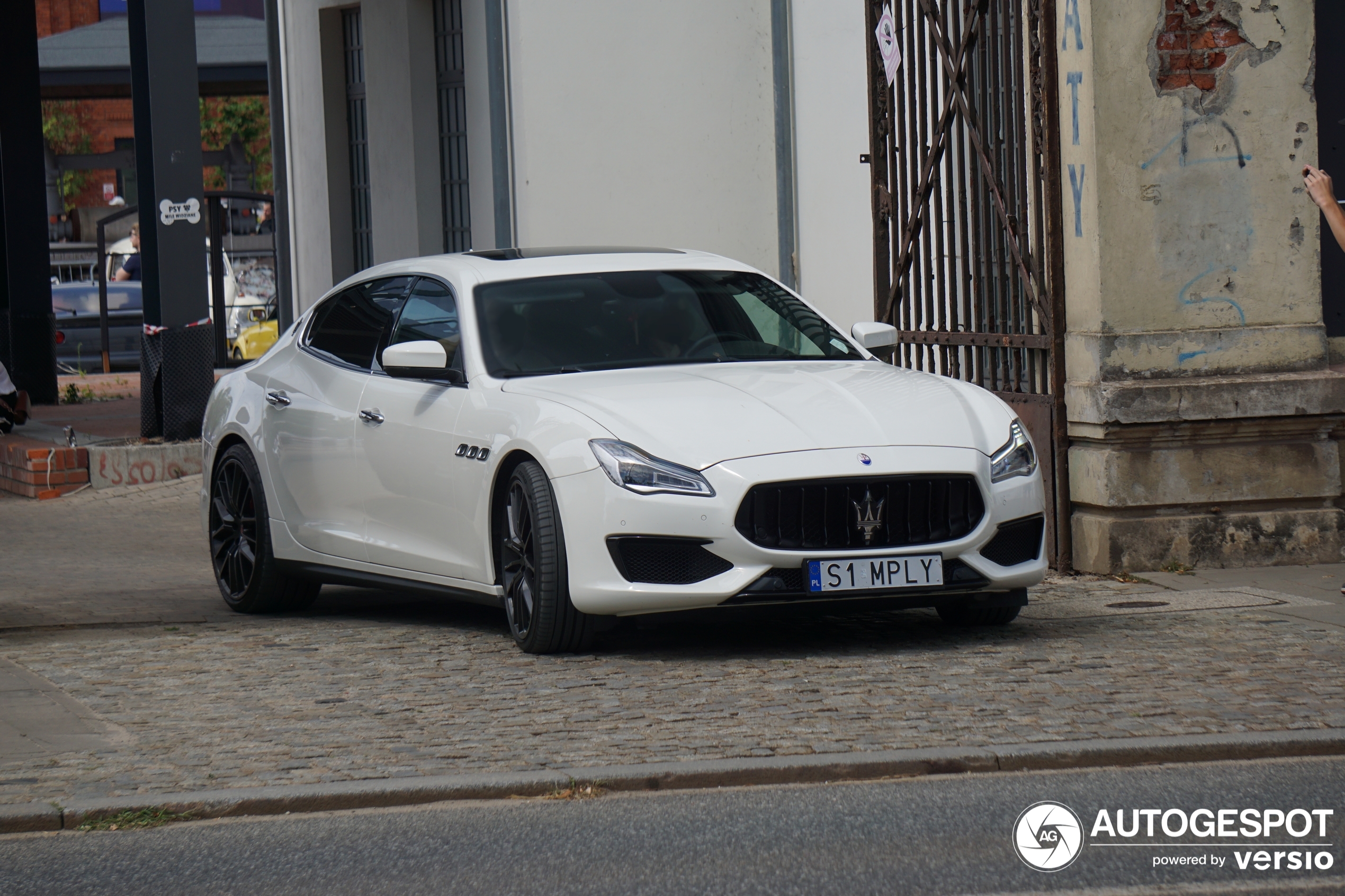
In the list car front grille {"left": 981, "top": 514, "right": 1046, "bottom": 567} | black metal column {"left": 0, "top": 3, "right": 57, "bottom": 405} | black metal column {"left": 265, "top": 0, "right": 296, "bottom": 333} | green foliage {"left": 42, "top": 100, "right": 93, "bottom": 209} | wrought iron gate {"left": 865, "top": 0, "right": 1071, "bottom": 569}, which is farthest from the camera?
green foliage {"left": 42, "top": 100, "right": 93, "bottom": 209}

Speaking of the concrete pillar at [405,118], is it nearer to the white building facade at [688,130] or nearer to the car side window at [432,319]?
the white building facade at [688,130]

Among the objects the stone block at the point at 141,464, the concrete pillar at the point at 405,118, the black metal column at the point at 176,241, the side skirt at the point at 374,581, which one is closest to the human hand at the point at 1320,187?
the side skirt at the point at 374,581

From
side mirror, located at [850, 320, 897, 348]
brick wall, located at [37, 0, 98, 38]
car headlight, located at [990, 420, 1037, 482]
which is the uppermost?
brick wall, located at [37, 0, 98, 38]

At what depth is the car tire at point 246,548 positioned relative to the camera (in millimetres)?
8930

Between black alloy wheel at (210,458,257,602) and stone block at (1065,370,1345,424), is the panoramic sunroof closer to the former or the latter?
black alloy wheel at (210,458,257,602)

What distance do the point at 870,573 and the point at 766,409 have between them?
71 cm

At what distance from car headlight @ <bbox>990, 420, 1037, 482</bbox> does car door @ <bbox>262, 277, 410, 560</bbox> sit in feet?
9.10

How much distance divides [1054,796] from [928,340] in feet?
18.7

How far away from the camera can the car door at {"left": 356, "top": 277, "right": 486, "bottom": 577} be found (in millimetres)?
7680

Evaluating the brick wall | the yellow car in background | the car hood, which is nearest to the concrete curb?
the car hood

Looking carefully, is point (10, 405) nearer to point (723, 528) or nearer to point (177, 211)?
point (177, 211)

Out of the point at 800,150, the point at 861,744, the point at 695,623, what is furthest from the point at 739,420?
the point at 800,150

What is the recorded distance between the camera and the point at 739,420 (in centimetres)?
693

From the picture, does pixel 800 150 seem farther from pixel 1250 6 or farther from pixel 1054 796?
pixel 1054 796
